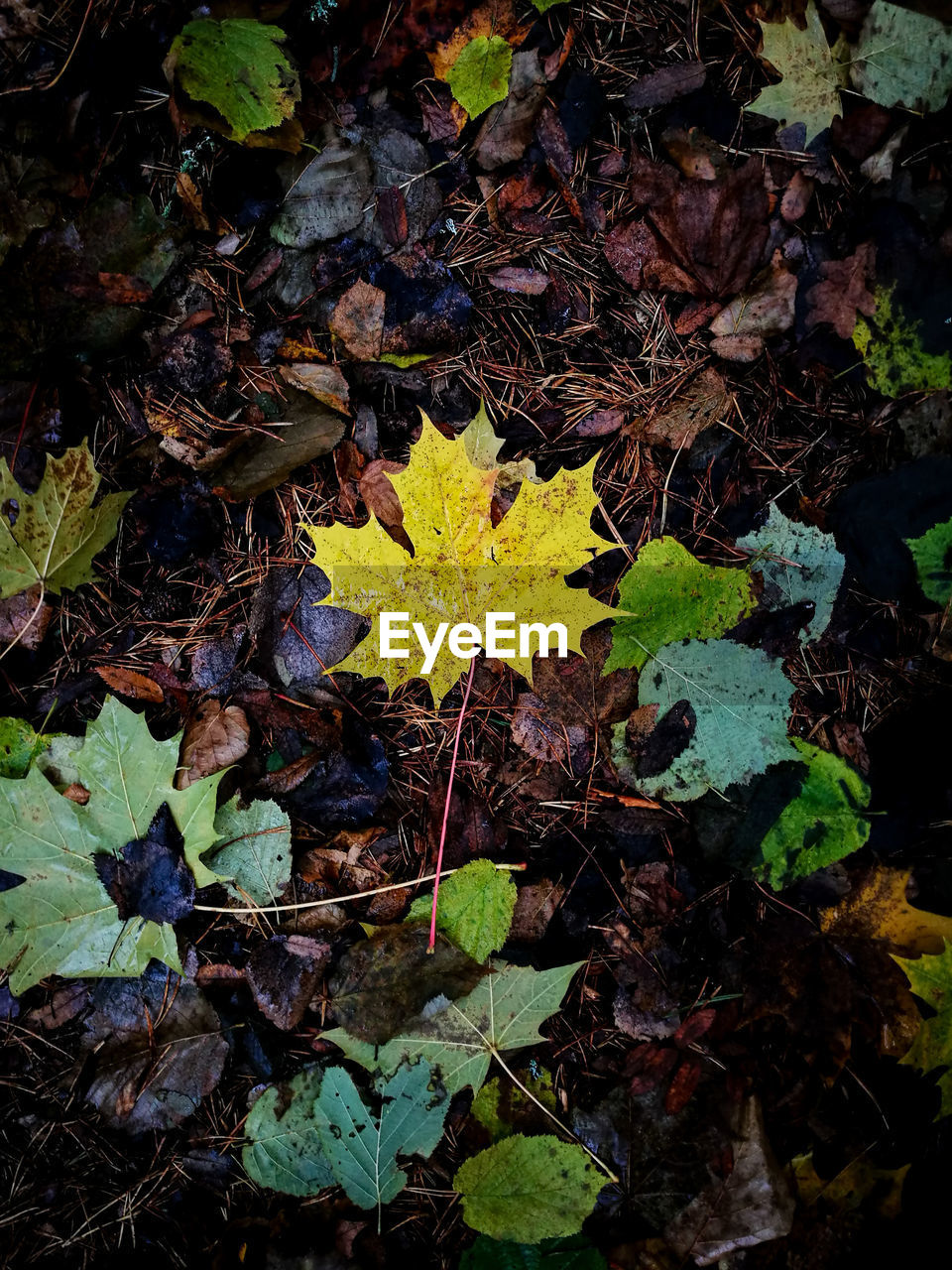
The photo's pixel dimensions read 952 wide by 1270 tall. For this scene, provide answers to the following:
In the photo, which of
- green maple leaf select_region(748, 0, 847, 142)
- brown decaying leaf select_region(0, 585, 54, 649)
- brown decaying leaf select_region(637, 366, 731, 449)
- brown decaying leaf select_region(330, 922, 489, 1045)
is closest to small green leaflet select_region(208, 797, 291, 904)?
brown decaying leaf select_region(330, 922, 489, 1045)

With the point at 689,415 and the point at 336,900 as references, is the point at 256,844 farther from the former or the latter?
the point at 689,415

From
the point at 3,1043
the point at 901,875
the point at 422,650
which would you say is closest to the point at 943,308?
the point at 901,875

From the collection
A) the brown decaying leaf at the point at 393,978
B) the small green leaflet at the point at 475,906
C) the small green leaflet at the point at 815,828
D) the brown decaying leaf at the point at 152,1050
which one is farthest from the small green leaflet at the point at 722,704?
the brown decaying leaf at the point at 152,1050

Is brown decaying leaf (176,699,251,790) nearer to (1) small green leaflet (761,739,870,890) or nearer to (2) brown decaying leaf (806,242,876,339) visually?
(1) small green leaflet (761,739,870,890)

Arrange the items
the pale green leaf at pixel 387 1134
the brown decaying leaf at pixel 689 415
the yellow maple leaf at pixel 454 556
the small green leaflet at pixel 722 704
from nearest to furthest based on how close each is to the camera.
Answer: the yellow maple leaf at pixel 454 556, the pale green leaf at pixel 387 1134, the small green leaflet at pixel 722 704, the brown decaying leaf at pixel 689 415

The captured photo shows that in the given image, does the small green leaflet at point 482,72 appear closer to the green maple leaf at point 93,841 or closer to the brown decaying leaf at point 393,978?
the green maple leaf at point 93,841

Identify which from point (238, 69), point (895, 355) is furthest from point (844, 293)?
point (238, 69)
